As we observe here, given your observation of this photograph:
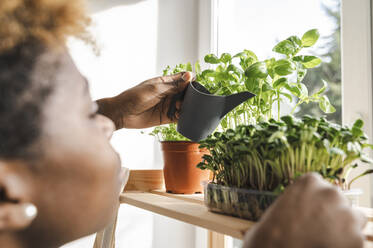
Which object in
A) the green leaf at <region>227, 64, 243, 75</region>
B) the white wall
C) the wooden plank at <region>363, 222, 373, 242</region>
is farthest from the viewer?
the white wall

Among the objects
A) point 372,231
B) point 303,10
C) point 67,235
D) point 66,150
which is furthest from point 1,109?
point 303,10

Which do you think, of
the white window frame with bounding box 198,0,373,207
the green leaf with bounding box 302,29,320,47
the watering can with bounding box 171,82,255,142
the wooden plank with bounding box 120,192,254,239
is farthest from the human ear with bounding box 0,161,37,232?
the white window frame with bounding box 198,0,373,207

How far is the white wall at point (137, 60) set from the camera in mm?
1591

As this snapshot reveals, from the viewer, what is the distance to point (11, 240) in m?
0.52

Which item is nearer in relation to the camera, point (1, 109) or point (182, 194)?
point (1, 109)

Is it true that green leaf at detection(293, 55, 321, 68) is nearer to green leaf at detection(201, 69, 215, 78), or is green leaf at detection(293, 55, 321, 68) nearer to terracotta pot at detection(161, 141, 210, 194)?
green leaf at detection(201, 69, 215, 78)

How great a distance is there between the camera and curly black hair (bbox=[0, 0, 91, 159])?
0.48m

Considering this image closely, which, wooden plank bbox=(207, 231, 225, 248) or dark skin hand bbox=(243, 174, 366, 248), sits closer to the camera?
dark skin hand bbox=(243, 174, 366, 248)

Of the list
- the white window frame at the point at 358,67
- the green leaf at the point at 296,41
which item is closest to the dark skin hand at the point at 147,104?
the green leaf at the point at 296,41

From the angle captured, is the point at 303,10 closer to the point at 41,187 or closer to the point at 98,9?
the point at 98,9

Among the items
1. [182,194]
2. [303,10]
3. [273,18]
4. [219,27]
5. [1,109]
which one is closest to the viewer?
[1,109]

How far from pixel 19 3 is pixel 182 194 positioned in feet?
2.57

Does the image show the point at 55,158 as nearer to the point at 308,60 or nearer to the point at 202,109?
the point at 202,109

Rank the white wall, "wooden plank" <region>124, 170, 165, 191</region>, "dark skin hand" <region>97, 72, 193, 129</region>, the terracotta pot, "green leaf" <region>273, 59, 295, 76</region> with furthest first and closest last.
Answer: the white wall, "wooden plank" <region>124, 170, 165, 191</region>, the terracotta pot, "dark skin hand" <region>97, 72, 193, 129</region>, "green leaf" <region>273, 59, 295, 76</region>
